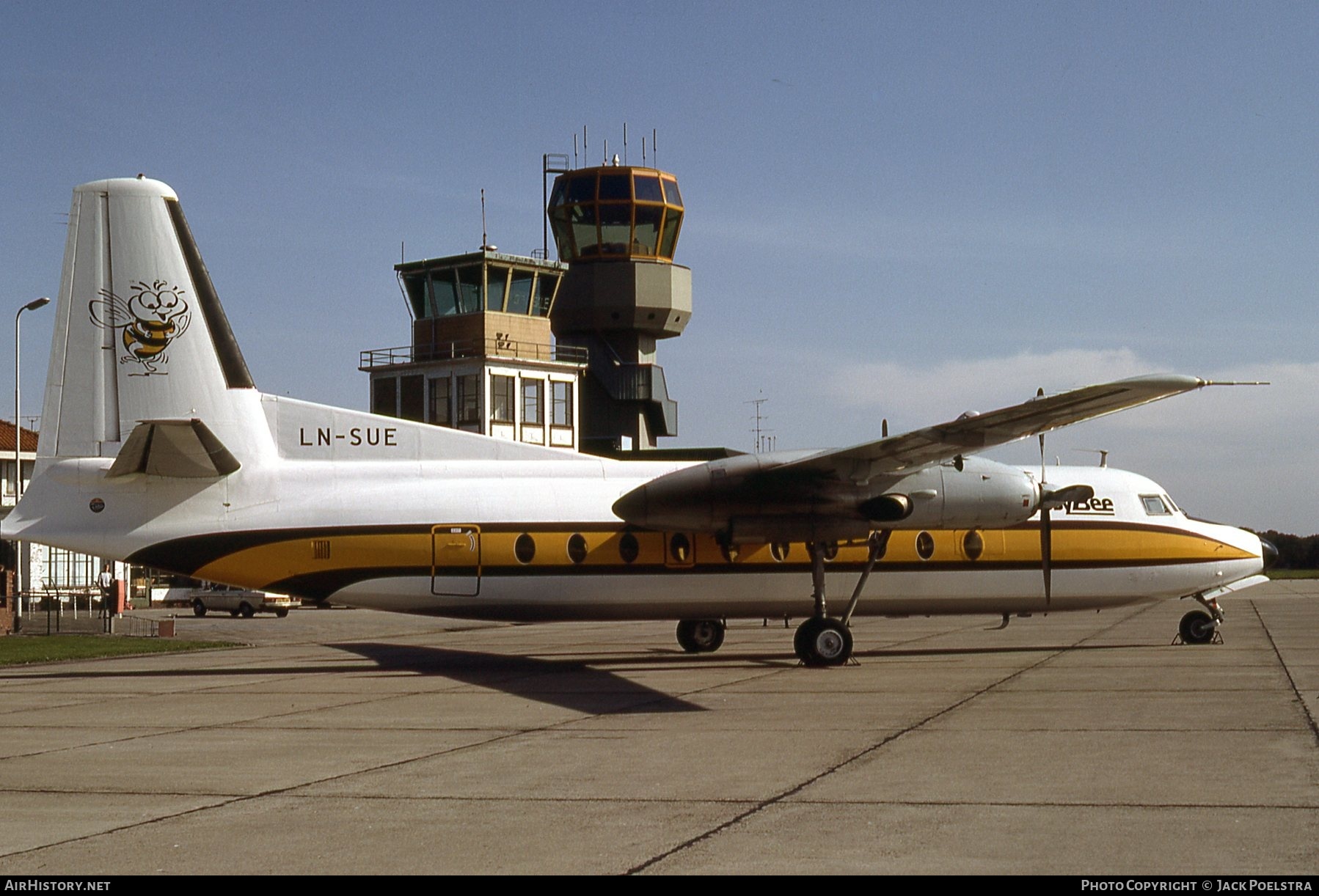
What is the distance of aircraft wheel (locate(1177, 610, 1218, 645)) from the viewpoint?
23938 millimetres

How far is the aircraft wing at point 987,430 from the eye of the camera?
15.9 m

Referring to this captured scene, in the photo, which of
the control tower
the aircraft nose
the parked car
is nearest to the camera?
the aircraft nose

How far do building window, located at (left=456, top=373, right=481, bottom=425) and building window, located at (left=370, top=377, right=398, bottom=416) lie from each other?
4.31 m

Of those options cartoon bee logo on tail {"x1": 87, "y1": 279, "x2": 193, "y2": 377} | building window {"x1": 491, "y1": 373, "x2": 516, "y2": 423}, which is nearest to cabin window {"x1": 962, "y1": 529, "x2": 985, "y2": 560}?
cartoon bee logo on tail {"x1": 87, "y1": 279, "x2": 193, "y2": 377}

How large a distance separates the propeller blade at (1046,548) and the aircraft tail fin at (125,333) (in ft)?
44.5

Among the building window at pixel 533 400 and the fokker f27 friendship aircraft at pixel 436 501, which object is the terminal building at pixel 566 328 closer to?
the building window at pixel 533 400

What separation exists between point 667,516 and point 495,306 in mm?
43915

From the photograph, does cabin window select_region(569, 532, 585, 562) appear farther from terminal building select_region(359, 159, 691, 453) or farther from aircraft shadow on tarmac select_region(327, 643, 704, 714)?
terminal building select_region(359, 159, 691, 453)

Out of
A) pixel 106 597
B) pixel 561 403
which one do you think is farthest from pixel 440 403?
pixel 106 597

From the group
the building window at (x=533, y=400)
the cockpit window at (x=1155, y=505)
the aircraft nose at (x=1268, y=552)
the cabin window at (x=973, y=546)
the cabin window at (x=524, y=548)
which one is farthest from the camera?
the building window at (x=533, y=400)

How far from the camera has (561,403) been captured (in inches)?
2648

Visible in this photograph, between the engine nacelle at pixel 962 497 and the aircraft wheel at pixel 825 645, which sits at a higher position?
the engine nacelle at pixel 962 497

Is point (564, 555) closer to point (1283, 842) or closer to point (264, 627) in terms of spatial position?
point (1283, 842)

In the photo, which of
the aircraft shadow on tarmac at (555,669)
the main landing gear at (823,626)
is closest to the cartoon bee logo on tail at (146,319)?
the aircraft shadow on tarmac at (555,669)
